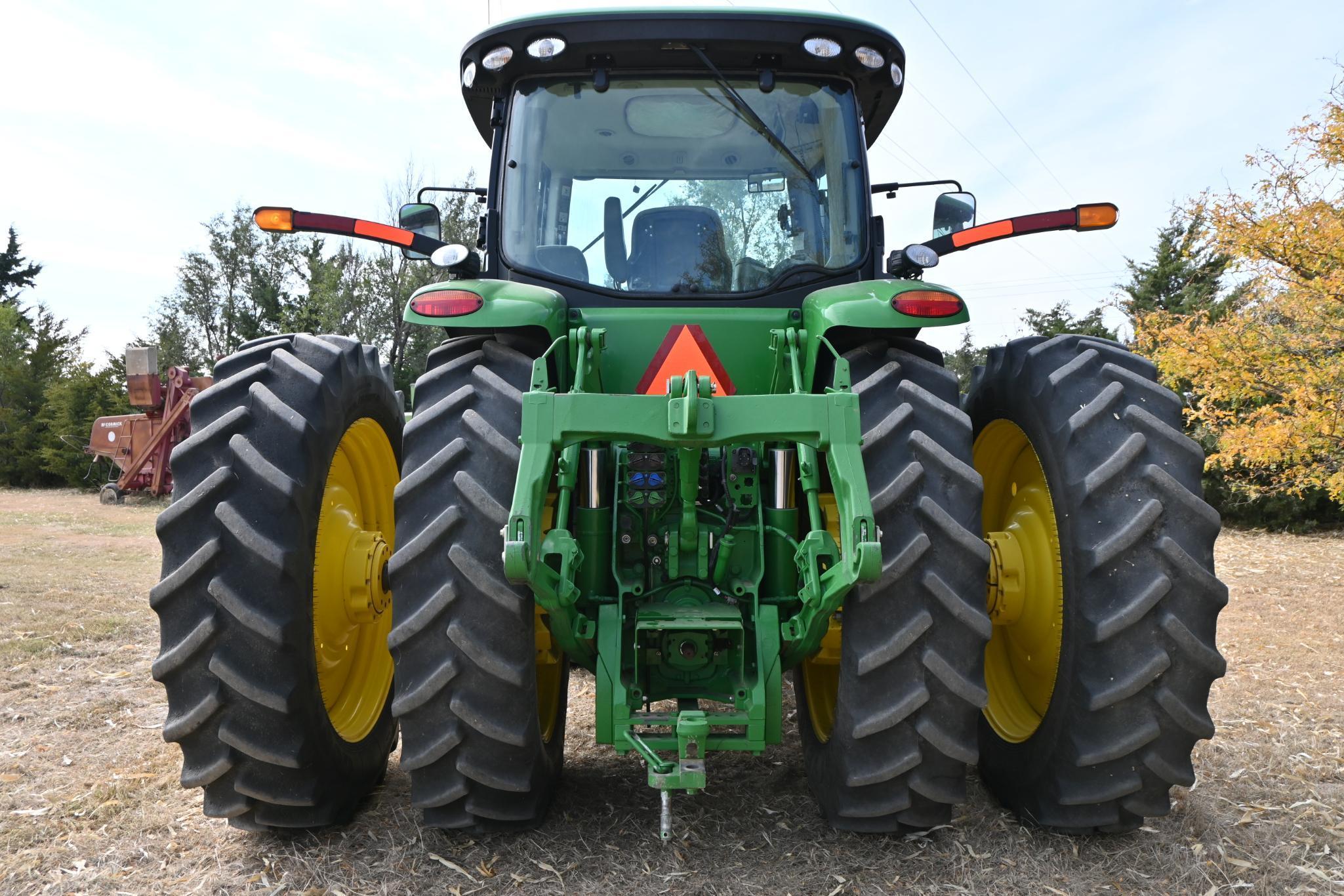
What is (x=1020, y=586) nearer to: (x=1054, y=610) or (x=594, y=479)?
(x=1054, y=610)

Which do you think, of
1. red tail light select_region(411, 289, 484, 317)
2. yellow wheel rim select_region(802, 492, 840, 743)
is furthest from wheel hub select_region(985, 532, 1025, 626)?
red tail light select_region(411, 289, 484, 317)

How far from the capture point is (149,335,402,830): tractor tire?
95.8 inches

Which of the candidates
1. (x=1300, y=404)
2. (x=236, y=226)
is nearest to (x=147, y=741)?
(x=1300, y=404)

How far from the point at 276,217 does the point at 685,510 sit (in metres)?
1.81

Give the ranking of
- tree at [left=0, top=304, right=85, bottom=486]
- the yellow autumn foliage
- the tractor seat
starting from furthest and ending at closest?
tree at [left=0, top=304, right=85, bottom=486]
the yellow autumn foliage
the tractor seat

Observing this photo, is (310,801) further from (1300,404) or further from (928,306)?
(1300,404)

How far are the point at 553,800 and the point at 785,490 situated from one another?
4.25 ft

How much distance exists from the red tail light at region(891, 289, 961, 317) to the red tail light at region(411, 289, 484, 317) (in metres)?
1.19

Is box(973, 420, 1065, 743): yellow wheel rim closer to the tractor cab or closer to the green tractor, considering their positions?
the green tractor

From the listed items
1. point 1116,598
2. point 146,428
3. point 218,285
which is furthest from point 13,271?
point 1116,598

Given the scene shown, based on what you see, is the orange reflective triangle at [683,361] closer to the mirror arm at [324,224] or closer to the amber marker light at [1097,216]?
the mirror arm at [324,224]

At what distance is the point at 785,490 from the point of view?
271cm

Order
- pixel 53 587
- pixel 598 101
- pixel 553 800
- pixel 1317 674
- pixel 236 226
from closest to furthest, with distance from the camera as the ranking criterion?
pixel 553 800, pixel 598 101, pixel 1317 674, pixel 53 587, pixel 236 226

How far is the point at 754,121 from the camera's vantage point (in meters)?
3.21
